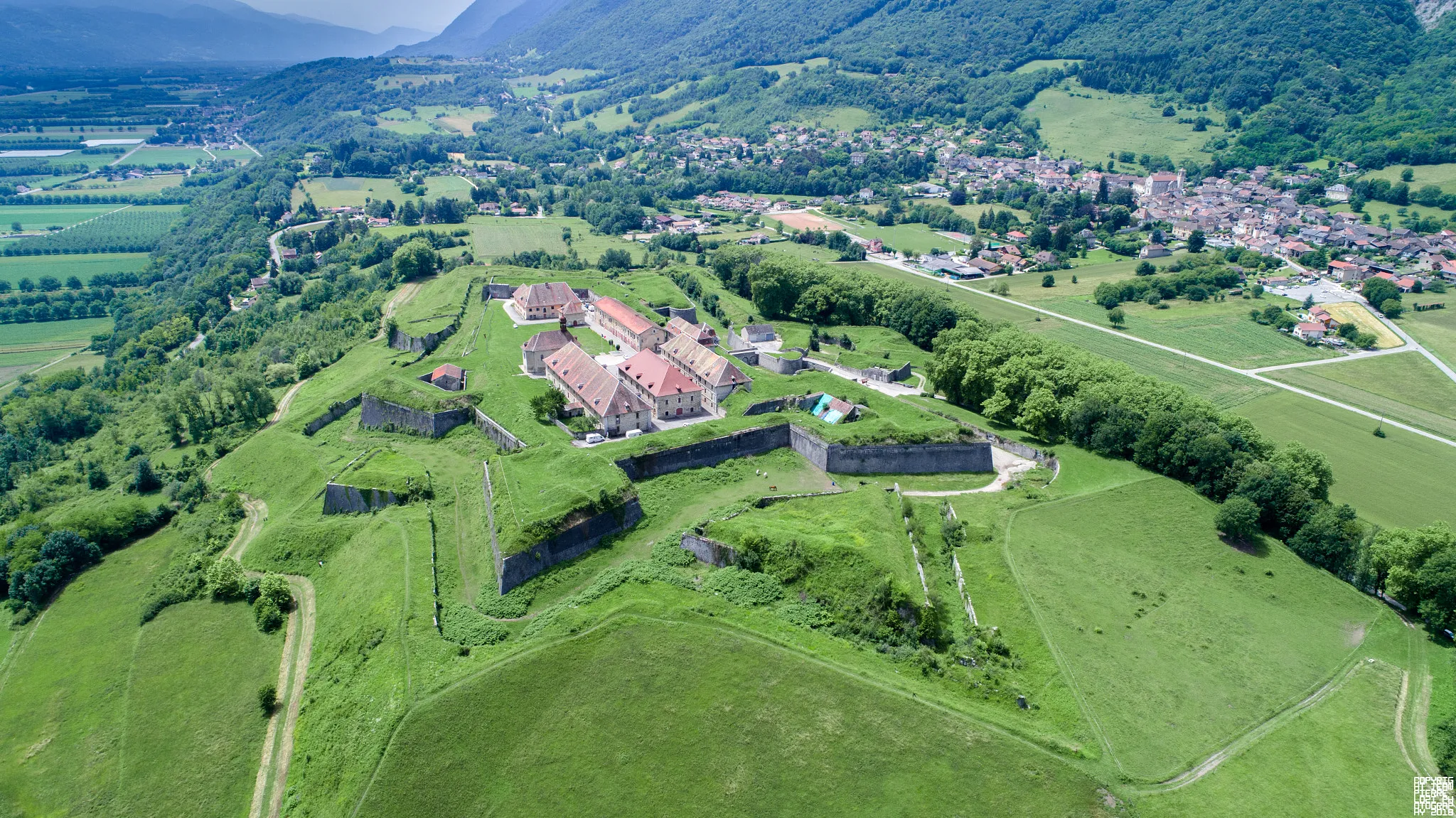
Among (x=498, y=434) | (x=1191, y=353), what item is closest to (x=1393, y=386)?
(x=1191, y=353)

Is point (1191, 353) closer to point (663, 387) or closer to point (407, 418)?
point (663, 387)

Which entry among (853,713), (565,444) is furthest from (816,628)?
(565,444)

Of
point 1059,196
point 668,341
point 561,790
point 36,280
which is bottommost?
point 36,280

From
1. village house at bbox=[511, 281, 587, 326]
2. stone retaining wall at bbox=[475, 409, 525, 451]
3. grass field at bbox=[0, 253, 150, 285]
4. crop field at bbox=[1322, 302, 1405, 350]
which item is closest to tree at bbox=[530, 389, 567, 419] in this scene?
stone retaining wall at bbox=[475, 409, 525, 451]

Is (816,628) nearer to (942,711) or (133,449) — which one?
(942,711)

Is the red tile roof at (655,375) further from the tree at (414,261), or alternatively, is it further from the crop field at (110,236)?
the crop field at (110,236)
